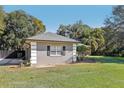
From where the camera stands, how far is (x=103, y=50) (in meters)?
43.0

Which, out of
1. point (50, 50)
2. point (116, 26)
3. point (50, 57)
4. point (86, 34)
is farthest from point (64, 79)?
point (86, 34)

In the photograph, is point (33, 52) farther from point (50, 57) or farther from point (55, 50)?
point (55, 50)

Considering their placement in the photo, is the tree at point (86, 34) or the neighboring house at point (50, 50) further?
the tree at point (86, 34)

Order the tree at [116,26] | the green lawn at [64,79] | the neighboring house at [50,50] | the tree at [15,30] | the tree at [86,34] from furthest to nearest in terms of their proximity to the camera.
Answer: the tree at [86,34] → the tree at [15,30] → the tree at [116,26] → the neighboring house at [50,50] → the green lawn at [64,79]

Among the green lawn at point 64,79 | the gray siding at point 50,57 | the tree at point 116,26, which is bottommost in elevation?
the green lawn at point 64,79

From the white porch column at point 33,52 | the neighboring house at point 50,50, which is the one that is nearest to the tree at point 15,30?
the neighboring house at point 50,50

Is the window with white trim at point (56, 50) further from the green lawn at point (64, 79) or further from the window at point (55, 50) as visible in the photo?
the green lawn at point (64, 79)

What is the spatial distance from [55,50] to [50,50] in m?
0.51

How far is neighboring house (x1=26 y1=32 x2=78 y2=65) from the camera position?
745 inches

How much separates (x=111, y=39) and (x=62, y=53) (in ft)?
39.5

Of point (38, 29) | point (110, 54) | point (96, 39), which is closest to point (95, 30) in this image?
point (96, 39)

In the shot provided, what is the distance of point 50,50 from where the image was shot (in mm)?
19891

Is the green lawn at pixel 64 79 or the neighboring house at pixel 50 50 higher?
the neighboring house at pixel 50 50

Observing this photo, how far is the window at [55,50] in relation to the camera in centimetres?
1981
